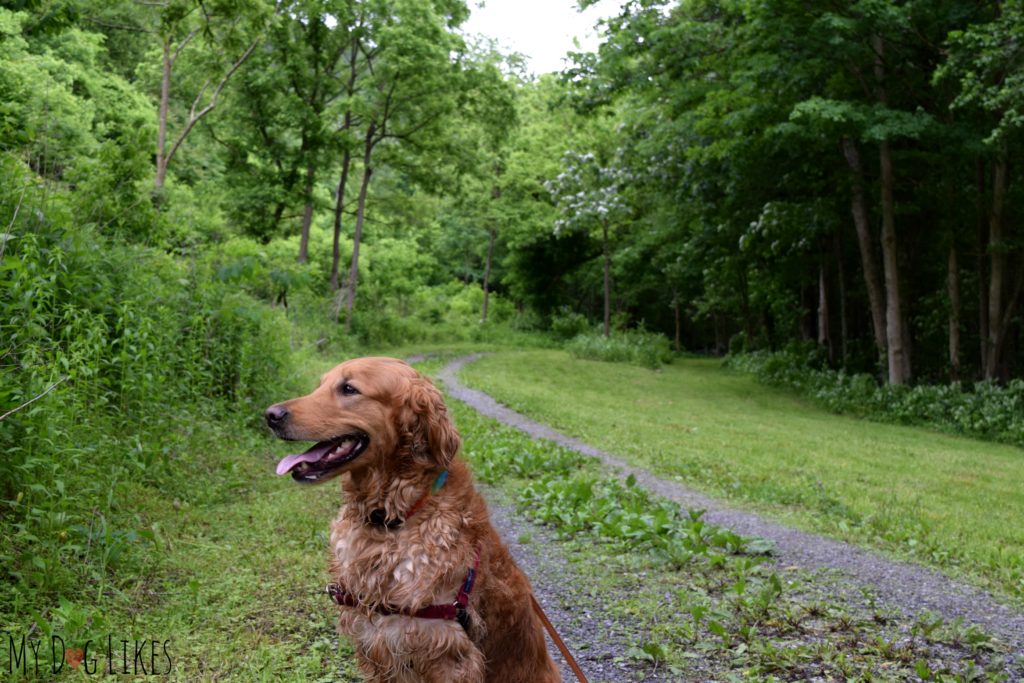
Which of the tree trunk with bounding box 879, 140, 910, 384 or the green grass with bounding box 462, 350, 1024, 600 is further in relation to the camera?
Answer: the tree trunk with bounding box 879, 140, 910, 384

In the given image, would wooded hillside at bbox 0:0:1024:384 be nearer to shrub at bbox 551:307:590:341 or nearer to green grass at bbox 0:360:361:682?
green grass at bbox 0:360:361:682

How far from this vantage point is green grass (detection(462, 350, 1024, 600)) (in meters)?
7.53

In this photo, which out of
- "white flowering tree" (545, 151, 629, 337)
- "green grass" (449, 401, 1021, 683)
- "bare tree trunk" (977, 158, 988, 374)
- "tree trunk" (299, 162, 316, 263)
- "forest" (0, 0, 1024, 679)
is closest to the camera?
"green grass" (449, 401, 1021, 683)

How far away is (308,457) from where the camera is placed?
2895mm

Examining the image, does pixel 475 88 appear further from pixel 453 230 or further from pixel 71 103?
pixel 453 230

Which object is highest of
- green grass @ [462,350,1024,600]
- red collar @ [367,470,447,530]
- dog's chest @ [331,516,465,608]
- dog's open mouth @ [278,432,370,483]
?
dog's open mouth @ [278,432,370,483]

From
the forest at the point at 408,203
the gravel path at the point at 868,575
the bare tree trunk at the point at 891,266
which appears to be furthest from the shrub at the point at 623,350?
the gravel path at the point at 868,575

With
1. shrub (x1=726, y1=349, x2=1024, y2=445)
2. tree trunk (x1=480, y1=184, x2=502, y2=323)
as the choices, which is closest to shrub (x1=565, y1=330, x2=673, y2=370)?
shrub (x1=726, y1=349, x2=1024, y2=445)

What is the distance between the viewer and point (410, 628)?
279 centimetres

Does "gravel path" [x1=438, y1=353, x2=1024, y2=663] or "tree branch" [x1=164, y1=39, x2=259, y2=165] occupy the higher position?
"tree branch" [x1=164, y1=39, x2=259, y2=165]

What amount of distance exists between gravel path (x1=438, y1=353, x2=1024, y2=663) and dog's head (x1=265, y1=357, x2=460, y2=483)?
2037 millimetres

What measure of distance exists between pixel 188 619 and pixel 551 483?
14.7ft

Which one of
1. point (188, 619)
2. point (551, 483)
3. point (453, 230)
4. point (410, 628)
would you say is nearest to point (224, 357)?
point (551, 483)

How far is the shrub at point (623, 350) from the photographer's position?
103ft
